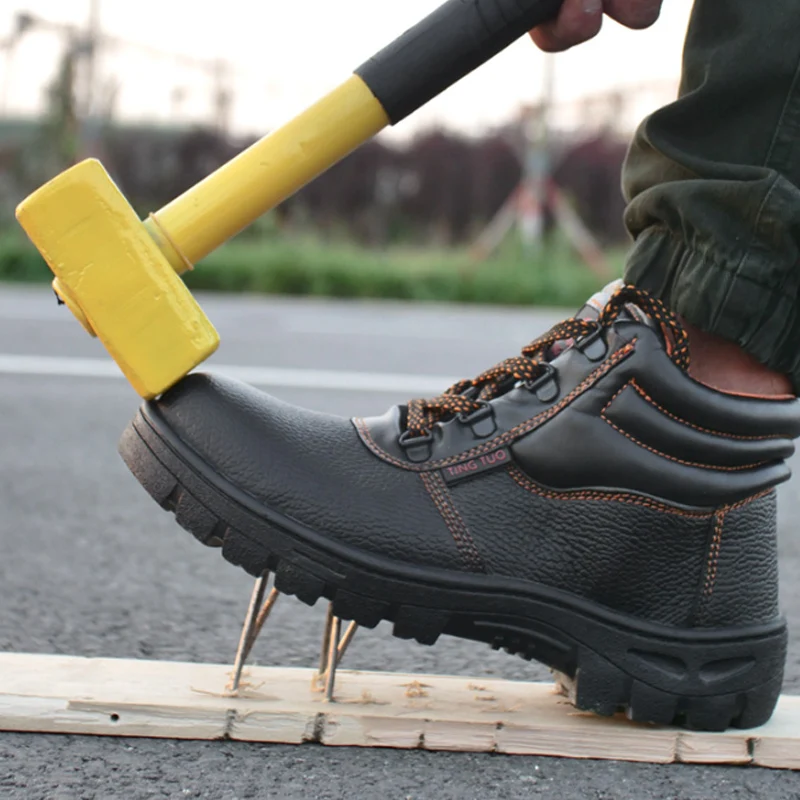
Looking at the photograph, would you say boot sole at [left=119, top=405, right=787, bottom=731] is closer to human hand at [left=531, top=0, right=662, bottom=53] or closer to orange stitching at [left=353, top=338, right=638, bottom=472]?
orange stitching at [left=353, top=338, right=638, bottom=472]

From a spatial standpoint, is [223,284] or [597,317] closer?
[597,317]

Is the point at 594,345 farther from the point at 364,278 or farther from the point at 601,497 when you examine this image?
the point at 364,278

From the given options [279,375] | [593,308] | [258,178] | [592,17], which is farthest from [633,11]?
[279,375]

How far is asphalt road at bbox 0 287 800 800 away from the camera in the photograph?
1.02 meters

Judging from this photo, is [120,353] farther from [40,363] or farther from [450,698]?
[40,363]

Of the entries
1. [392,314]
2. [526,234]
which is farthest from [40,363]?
[526,234]

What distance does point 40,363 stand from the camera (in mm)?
4387

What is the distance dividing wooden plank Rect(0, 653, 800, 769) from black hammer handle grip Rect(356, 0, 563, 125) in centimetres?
61

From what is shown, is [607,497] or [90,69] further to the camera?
[90,69]

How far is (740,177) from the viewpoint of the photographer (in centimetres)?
111

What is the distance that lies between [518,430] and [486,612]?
0.62 ft

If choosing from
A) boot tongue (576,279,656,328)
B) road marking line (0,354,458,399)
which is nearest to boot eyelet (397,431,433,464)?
boot tongue (576,279,656,328)

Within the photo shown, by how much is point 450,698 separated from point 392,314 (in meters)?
7.38

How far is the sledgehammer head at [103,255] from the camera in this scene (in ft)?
3.58
